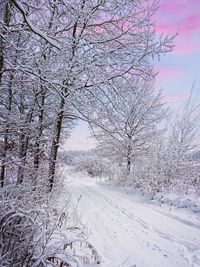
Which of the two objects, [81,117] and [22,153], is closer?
[81,117]

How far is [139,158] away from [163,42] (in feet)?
53.8

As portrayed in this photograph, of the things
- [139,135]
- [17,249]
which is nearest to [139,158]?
[139,135]

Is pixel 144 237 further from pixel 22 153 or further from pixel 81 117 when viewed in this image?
pixel 22 153

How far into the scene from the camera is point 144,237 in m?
6.83

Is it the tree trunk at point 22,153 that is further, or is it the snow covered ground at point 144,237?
the tree trunk at point 22,153

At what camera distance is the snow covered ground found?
17.3 ft

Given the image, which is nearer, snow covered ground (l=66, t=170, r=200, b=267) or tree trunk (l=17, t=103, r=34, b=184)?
snow covered ground (l=66, t=170, r=200, b=267)

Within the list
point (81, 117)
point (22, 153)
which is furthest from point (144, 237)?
point (22, 153)

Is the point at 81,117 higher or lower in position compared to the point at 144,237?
higher

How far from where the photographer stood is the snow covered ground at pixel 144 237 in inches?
208

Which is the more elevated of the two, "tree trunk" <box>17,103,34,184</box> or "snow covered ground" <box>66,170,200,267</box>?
"tree trunk" <box>17,103,34,184</box>

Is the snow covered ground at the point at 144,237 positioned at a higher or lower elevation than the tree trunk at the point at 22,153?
lower

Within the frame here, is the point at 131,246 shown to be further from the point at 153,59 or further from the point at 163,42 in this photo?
the point at 163,42

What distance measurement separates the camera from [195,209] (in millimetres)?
10625
